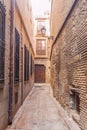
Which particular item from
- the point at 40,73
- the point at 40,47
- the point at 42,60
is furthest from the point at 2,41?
the point at 40,47

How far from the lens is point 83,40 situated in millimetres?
5684

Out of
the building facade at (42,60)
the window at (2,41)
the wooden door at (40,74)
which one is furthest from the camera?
the wooden door at (40,74)

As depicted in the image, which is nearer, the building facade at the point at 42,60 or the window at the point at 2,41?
the window at the point at 2,41

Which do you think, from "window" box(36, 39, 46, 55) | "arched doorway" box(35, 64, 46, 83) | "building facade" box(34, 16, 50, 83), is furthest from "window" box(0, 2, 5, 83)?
"window" box(36, 39, 46, 55)

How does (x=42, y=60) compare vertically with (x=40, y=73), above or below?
above

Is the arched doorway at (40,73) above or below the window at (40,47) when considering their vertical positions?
below

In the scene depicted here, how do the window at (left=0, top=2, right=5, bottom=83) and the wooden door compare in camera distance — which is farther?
the wooden door

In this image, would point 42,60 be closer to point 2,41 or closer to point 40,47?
point 40,47

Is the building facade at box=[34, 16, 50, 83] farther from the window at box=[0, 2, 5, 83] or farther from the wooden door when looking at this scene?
the window at box=[0, 2, 5, 83]

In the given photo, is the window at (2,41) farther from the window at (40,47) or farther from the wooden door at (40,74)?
the window at (40,47)

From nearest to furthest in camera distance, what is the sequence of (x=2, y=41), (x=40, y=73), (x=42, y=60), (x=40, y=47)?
(x=2, y=41) < (x=40, y=73) < (x=42, y=60) < (x=40, y=47)

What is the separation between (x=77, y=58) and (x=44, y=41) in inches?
1141

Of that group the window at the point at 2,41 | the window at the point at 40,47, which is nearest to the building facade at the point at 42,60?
the window at the point at 40,47

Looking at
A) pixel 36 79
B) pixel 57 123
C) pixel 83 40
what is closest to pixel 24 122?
pixel 57 123
